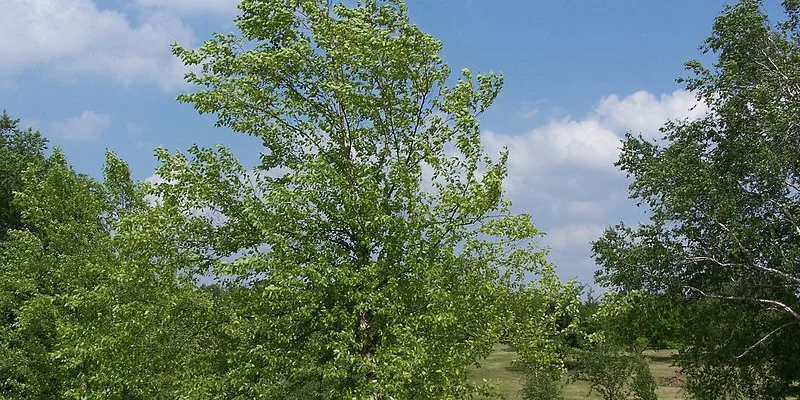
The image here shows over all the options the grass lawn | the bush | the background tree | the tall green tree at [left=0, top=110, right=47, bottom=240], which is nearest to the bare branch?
the bush

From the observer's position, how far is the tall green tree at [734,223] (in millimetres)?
29266

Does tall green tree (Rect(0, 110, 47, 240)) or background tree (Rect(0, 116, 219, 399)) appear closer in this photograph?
background tree (Rect(0, 116, 219, 399))

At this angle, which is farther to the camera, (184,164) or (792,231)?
(792,231)

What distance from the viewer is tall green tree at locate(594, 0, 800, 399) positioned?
29266 millimetres

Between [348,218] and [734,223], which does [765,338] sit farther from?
[348,218]

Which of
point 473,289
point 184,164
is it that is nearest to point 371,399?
point 473,289

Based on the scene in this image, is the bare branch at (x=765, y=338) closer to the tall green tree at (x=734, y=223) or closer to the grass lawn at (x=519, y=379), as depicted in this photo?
the tall green tree at (x=734, y=223)

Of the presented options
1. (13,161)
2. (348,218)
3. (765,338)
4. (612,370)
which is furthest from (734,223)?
(13,161)

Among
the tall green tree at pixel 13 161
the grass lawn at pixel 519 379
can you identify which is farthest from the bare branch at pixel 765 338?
the tall green tree at pixel 13 161

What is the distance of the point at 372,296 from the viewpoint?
1348 centimetres

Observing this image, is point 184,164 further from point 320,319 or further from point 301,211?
point 320,319

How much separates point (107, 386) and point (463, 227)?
9.60 metres

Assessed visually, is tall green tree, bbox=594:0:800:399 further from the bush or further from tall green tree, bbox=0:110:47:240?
tall green tree, bbox=0:110:47:240

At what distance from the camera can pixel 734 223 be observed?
29.3m
